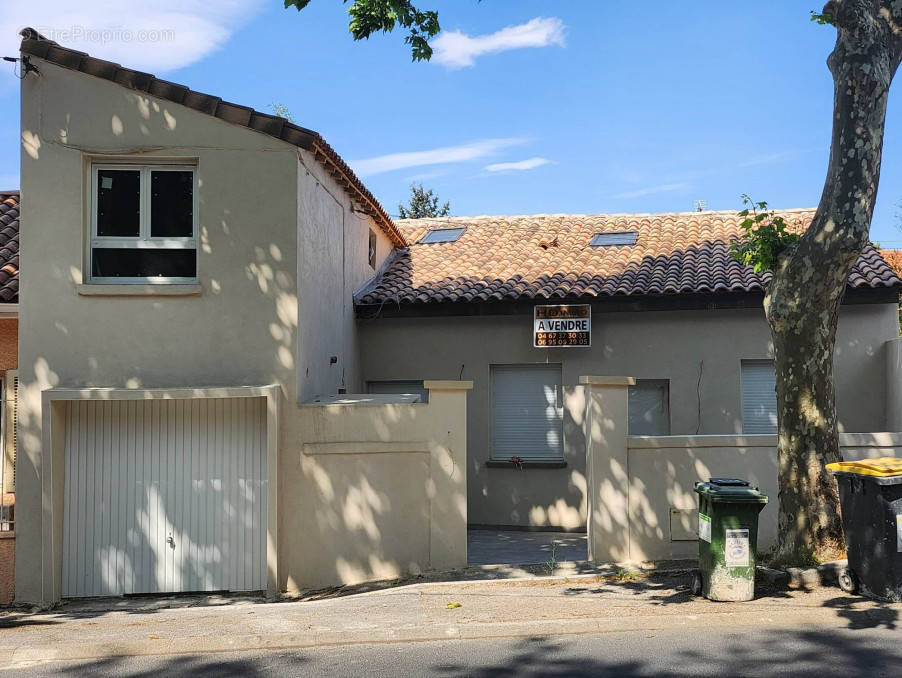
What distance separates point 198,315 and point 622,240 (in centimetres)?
893

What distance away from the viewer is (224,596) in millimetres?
10102

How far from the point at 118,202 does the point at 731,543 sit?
792 cm

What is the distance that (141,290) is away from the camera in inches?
403

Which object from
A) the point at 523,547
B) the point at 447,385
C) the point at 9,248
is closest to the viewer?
the point at 447,385

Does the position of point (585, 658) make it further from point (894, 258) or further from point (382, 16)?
point (894, 258)

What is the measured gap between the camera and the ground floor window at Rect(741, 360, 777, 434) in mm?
13617

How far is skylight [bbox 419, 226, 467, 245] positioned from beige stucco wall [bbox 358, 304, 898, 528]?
383 cm

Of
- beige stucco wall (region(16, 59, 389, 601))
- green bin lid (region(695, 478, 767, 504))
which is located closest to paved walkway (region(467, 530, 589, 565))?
green bin lid (region(695, 478, 767, 504))

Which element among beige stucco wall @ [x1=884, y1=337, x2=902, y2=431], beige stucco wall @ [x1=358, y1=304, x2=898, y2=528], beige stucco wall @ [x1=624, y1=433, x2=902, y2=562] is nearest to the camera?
beige stucco wall @ [x1=624, y1=433, x2=902, y2=562]

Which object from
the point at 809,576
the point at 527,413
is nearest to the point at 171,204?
the point at 527,413

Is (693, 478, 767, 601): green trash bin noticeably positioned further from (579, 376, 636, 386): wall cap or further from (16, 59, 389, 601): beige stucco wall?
(16, 59, 389, 601): beige stucco wall

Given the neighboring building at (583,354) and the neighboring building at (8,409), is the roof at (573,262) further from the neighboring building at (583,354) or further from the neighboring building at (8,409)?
the neighboring building at (8,409)

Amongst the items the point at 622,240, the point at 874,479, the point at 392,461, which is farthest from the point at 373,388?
the point at 874,479

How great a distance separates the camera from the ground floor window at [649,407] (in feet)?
45.4
